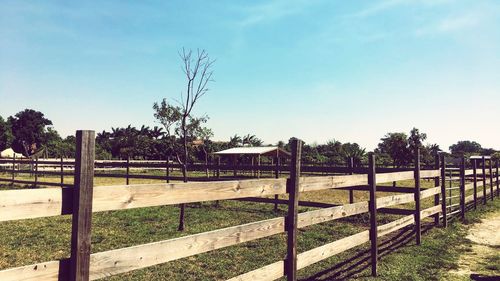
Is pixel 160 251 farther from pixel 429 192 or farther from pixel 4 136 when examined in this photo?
pixel 4 136

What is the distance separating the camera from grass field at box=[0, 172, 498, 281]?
19.4 feet

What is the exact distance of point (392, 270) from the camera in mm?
6148

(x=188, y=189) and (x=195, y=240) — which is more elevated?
(x=188, y=189)

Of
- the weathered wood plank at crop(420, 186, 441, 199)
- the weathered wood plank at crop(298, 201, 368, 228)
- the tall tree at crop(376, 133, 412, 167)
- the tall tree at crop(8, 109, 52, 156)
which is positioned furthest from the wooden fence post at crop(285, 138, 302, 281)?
the tall tree at crop(8, 109, 52, 156)

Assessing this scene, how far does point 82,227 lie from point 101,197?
0.77 feet

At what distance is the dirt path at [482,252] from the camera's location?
6.28 metres

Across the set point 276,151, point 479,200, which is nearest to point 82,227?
point 479,200

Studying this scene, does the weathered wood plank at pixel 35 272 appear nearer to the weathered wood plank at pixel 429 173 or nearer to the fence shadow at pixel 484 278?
the fence shadow at pixel 484 278

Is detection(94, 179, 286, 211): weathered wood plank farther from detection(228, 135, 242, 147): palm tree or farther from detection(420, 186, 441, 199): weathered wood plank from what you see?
detection(228, 135, 242, 147): palm tree

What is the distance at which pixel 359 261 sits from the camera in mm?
6633

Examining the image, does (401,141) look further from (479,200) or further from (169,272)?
(169,272)

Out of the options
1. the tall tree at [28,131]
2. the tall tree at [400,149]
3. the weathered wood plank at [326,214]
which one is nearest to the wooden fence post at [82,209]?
the weathered wood plank at [326,214]

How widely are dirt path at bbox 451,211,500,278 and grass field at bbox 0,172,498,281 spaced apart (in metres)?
0.27

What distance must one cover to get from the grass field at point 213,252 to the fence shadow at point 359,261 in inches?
0.9
